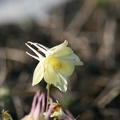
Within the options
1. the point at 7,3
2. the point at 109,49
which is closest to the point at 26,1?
the point at 7,3

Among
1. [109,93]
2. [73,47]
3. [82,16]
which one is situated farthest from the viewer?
[82,16]

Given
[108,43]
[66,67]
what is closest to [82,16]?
[108,43]

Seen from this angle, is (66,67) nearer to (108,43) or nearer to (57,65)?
(57,65)

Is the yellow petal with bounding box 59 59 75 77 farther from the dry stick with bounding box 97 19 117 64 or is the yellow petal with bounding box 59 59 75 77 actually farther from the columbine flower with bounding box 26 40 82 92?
the dry stick with bounding box 97 19 117 64

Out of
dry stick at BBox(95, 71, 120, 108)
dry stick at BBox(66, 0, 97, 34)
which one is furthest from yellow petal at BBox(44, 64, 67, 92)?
dry stick at BBox(66, 0, 97, 34)

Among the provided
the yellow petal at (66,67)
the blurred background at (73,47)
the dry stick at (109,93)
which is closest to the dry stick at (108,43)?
the blurred background at (73,47)

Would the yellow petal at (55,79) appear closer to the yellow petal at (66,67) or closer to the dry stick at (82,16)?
the yellow petal at (66,67)
